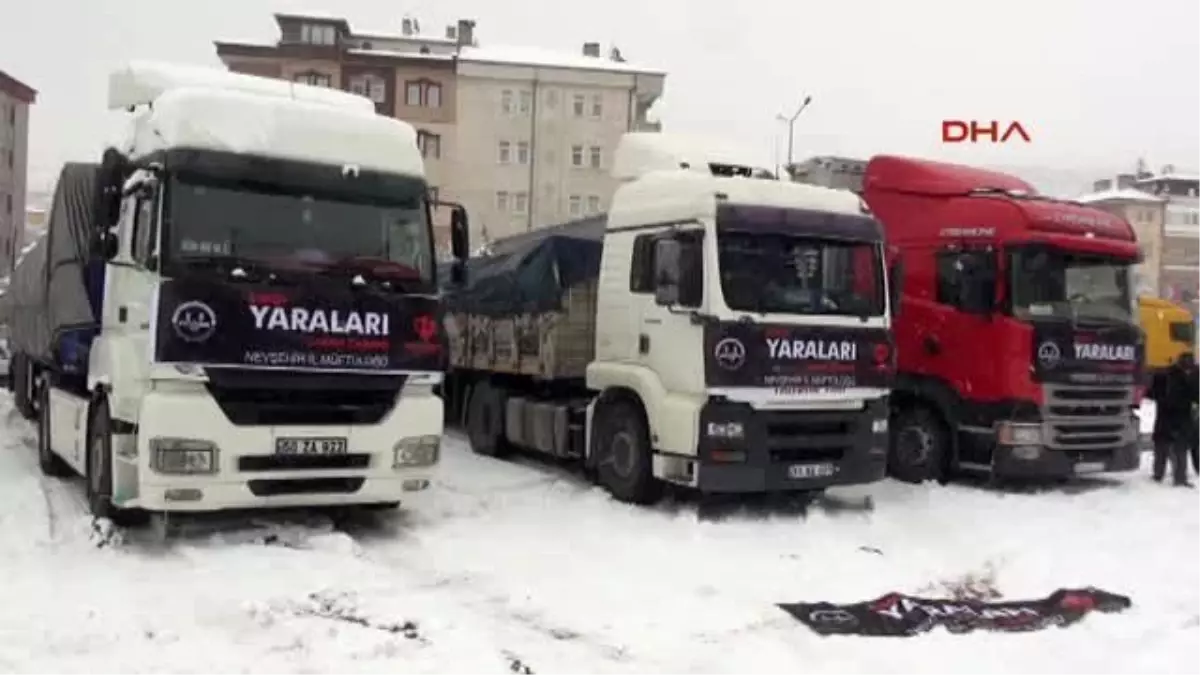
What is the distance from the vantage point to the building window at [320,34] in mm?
57281

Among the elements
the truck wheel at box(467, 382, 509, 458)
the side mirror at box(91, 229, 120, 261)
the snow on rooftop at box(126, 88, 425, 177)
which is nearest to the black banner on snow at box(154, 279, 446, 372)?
the snow on rooftop at box(126, 88, 425, 177)

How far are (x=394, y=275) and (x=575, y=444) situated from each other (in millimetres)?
3730

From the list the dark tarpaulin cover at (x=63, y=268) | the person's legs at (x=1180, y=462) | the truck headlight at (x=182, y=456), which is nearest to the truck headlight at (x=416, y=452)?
the truck headlight at (x=182, y=456)

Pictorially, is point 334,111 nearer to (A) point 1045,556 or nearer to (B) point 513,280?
(B) point 513,280

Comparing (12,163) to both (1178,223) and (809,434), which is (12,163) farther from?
(1178,223)

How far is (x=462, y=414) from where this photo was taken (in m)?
15.6

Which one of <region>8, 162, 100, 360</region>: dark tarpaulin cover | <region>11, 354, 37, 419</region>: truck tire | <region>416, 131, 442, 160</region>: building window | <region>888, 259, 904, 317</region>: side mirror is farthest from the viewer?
<region>416, 131, 442, 160</region>: building window

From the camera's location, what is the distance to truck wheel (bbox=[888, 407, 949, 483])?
508 inches

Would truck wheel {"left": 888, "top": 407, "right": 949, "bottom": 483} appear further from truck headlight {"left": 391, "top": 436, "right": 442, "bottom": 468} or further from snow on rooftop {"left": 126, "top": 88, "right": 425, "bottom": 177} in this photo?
snow on rooftop {"left": 126, "top": 88, "right": 425, "bottom": 177}

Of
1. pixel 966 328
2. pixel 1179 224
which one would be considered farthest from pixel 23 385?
pixel 1179 224

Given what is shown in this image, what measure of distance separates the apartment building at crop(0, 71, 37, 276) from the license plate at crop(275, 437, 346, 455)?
6945cm

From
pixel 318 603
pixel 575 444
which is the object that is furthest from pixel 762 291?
pixel 318 603

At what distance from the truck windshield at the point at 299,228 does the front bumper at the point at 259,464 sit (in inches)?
39.1

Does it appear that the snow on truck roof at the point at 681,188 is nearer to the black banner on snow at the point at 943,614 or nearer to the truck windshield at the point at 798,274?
the truck windshield at the point at 798,274
